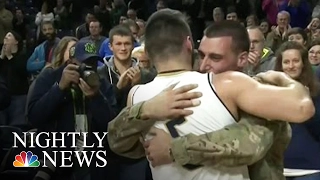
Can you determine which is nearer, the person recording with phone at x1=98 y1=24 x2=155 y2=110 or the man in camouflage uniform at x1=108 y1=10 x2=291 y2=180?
the man in camouflage uniform at x1=108 y1=10 x2=291 y2=180

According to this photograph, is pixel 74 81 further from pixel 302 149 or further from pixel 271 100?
pixel 271 100

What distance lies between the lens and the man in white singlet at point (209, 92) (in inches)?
75.3

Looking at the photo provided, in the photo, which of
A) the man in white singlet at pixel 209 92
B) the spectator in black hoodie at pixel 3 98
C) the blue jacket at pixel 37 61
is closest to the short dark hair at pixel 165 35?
the man in white singlet at pixel 209 92

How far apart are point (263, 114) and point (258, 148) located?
10 cm

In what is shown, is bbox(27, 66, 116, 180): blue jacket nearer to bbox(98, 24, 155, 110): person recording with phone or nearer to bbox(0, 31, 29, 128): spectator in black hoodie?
bbox(98, 24, 155, 110): person recording with phone

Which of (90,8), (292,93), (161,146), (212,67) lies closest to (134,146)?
(161,146)

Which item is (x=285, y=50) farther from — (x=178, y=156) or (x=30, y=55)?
(x=30, y=55)

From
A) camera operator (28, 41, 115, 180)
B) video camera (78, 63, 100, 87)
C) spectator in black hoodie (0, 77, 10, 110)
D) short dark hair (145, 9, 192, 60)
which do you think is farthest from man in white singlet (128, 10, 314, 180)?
spectator in black hoodie (0, 77, 10, 110)

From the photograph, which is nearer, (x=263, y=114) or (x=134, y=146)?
(x=263, y=114)

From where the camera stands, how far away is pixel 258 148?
6.37 ft

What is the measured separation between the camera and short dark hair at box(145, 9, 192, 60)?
207cm

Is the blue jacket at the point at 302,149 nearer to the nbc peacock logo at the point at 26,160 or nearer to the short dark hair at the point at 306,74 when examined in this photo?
the short dark hair at the point at 306,74

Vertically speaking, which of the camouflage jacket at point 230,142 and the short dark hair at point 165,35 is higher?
the short dark hair at point 165,35

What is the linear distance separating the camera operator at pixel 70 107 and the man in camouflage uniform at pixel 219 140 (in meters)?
1.29
